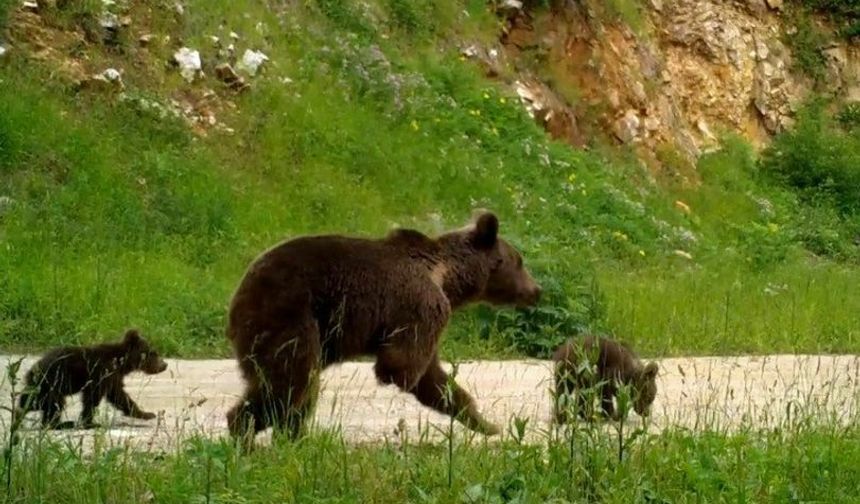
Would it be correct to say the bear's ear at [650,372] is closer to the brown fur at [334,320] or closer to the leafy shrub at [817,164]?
the brown fur at [334,320]

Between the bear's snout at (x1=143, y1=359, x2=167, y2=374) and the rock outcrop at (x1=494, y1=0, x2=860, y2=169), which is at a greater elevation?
the rock outcrop at (x1=494, y1=0, x2=860, y2=169)

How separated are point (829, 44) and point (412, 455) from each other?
2967 cm

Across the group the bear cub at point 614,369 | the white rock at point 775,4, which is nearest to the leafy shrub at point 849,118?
the white rock at point 775,4

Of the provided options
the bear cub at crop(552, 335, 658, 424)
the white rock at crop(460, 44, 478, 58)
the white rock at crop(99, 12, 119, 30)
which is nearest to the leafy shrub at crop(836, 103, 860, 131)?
the white rock at crop(460, 44, 478, 58)

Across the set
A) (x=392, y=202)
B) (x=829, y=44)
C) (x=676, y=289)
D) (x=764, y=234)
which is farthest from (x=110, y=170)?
(x=829, y=44)

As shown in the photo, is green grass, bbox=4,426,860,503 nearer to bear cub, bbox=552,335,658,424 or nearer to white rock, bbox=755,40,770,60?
bear cub, bbox=552,335,658,424

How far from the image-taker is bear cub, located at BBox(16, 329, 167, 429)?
8328mm

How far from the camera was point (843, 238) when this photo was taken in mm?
27375

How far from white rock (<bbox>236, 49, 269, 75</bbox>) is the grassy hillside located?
186mm

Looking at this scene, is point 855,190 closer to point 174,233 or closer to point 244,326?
point 174,233

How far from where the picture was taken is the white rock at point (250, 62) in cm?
1989

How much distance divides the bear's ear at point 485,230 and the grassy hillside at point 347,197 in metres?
4.14

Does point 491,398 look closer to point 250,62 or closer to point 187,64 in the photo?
point 187,64

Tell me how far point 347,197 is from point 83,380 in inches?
394
